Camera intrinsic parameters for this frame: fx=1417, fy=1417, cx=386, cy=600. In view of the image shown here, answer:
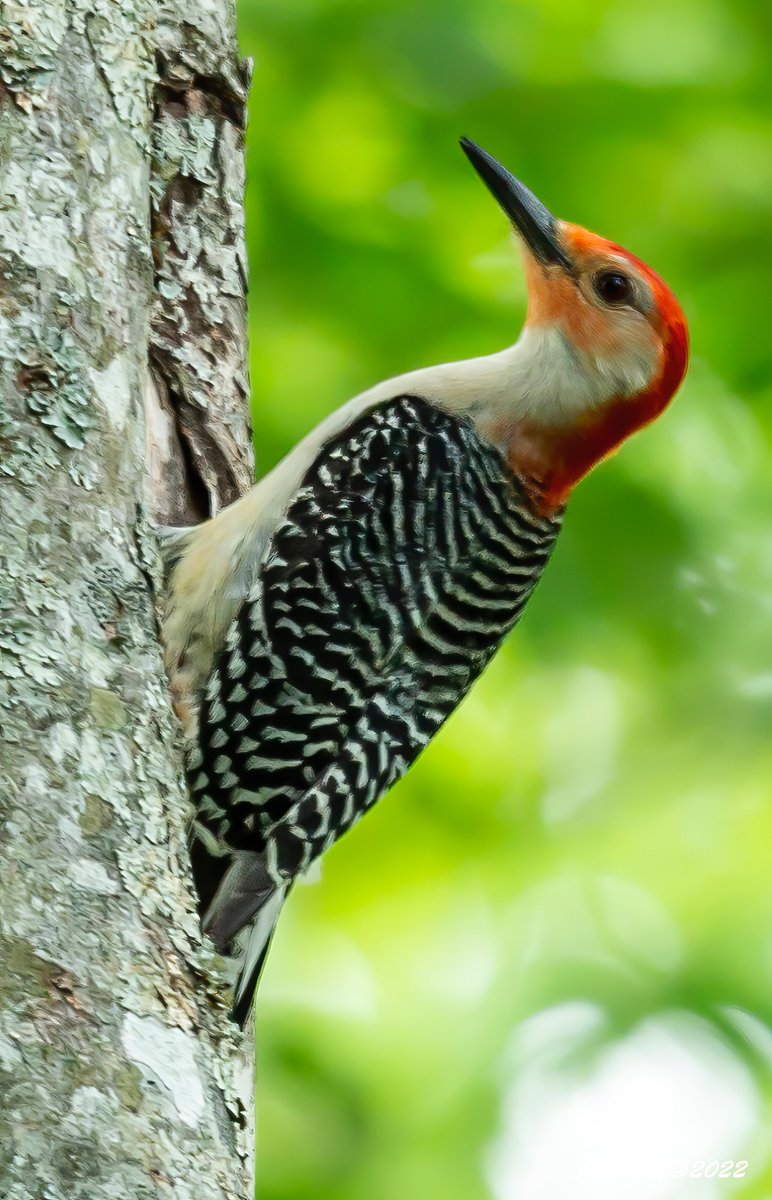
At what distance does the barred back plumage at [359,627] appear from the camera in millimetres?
3637

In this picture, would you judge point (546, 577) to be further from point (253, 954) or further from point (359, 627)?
point (253, 954)

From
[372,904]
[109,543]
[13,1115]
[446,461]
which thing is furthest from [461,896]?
[13,1115]

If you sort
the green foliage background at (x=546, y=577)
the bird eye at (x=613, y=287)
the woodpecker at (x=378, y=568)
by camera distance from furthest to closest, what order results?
the green foliage background at (x=546, y=577)
the bird eye at (x=613, y=287)
the woodpecker at (x=378, y=568)

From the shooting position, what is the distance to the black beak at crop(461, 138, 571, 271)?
4664 mm

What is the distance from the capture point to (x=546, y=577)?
→ 18.3 feet

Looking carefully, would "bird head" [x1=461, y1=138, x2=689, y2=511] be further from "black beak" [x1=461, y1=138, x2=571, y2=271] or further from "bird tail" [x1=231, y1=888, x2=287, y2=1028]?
"bird tail" [x1=231, y1=888, x2=287, y2=1028]

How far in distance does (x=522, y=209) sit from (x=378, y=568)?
1.51 metres

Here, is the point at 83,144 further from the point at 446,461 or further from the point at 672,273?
the point at 672,273

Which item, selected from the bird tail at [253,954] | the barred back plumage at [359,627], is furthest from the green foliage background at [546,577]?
the bird tail at [253,954]

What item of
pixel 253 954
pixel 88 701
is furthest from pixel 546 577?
pixel 88 701

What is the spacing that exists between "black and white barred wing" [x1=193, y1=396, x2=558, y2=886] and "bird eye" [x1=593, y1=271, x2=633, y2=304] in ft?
2.37

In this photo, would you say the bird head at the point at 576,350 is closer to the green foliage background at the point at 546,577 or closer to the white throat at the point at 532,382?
the white throat at the point at 532,382

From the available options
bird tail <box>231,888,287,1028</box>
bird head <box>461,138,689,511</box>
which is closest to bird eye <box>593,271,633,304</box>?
bird head <box>461,138,689,511</box>

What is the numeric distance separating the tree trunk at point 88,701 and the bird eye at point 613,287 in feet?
6.06
